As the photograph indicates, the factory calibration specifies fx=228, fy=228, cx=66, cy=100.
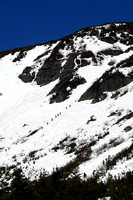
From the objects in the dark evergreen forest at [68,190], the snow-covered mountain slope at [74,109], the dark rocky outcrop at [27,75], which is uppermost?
the dark rocky outcrop at [27,75]

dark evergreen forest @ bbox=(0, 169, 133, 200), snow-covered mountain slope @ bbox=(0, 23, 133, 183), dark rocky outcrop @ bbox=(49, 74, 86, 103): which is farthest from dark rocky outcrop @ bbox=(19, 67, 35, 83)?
dark evergreen forest @ bbox=(0, 169, 133, 200)

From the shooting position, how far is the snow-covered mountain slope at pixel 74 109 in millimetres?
15555

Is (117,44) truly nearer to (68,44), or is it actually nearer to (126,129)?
(68,44)

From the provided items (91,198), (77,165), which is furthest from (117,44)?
→ (91,198)

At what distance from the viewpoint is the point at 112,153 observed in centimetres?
1318

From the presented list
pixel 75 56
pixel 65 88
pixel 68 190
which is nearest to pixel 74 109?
pixel 65 88

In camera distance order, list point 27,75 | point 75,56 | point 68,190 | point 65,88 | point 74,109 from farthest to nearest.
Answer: point 27,75, point 75,56, point 65,88, point 74,109, point 68,190

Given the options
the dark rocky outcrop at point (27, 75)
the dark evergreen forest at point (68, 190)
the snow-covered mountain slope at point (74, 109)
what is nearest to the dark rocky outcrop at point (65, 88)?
the snow-covered mountain slope at point (74, 109)

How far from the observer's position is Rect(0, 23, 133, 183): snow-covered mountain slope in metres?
15.6

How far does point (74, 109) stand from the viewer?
98.5 ft

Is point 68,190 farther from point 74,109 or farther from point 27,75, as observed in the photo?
point 27,75

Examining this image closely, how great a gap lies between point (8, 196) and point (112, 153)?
7113 millimetres

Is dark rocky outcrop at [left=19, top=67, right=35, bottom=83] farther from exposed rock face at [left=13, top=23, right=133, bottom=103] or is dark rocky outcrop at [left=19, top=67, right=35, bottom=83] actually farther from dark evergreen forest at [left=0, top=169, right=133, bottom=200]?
dark evergreen forest at [left=0, top=169, right=133, bottom=200]

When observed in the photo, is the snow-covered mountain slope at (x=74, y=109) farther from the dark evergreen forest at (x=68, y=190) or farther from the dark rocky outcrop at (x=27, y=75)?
the dark evergreen forest at (x=68, y=190)
